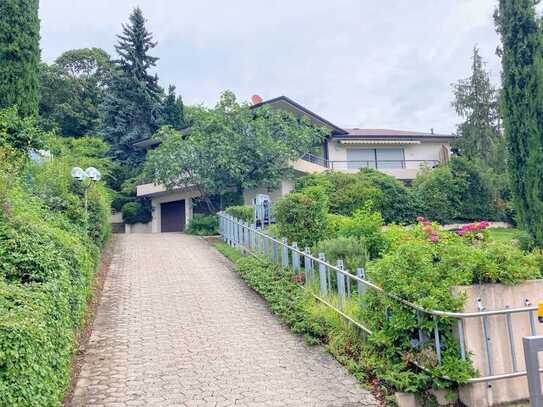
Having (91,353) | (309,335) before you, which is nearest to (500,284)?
(309,335)

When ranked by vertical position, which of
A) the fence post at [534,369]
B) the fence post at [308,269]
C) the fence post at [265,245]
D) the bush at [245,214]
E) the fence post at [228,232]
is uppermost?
the bush at [245,214]

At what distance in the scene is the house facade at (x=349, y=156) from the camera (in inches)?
1055

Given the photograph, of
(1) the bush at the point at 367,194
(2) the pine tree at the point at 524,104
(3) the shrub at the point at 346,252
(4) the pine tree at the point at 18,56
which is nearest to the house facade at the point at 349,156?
(1) the bush at the point at 367,194

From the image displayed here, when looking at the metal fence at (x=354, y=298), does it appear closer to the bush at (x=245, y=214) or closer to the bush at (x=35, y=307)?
the bush at (x=35, y=307)

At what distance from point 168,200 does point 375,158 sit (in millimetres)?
14276

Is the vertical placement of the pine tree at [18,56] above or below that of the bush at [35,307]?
above

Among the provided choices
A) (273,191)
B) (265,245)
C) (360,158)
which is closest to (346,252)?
(265,245)

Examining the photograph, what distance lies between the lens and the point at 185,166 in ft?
68.6

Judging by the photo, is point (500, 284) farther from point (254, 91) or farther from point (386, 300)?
point (254, 91)

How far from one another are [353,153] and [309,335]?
2385 centimetres

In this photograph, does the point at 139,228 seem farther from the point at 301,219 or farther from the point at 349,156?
the point at 301,219

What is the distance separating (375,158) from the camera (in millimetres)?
29453

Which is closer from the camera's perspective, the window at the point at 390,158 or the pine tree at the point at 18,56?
the pine tree at the point at 18,56

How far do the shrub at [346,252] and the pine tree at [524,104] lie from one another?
815cm
